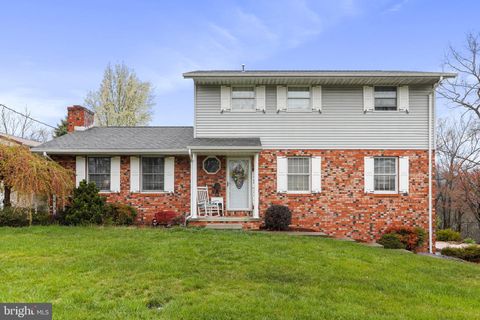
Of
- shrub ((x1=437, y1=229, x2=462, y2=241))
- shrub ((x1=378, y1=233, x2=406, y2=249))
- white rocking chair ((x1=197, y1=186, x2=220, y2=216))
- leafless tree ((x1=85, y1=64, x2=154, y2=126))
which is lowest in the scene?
shrub ((x1=437, y1=229, x2=462, y2=241))

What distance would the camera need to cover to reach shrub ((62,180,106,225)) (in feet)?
35.8

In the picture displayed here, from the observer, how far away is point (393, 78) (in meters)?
11.5


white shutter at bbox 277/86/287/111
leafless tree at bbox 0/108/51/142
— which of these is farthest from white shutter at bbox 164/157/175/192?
leafless tree at bbox 0/108/51/142

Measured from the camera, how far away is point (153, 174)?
40.6 ft

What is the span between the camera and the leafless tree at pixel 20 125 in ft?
93.4

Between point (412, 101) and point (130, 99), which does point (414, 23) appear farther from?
point (130, 99)

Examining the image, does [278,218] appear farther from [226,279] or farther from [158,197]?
[226,279]

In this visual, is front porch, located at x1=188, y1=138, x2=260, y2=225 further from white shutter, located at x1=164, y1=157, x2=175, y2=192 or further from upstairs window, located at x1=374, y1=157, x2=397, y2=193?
upstairs window, located at x1=374, y1=157, x2=397, y2=193

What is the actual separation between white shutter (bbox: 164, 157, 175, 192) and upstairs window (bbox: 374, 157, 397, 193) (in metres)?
6.88

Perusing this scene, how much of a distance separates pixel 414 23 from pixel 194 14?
29.5 ft

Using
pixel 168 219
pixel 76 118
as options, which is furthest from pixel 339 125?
pixel 76 118

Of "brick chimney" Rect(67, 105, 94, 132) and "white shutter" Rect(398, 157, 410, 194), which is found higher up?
"brick chimney" Rect(67, 105, 94, 132)

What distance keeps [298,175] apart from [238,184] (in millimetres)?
2069

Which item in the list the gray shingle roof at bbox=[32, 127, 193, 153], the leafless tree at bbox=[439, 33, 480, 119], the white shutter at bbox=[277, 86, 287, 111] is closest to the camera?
the gray shingle roof at bbox=[32, 127, 193, 153]
